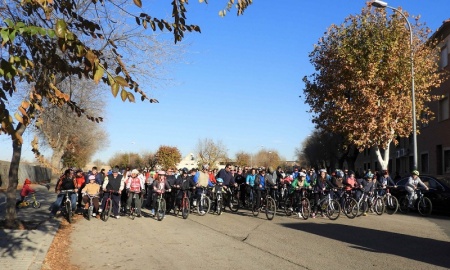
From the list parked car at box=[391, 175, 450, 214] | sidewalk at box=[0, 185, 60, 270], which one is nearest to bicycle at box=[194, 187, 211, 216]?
sidewalk at box=[0, 185, 60, 270]

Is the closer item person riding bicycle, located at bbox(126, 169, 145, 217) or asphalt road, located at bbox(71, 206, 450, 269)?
asphalt road, located at bbox(71, 206, 450, 269)

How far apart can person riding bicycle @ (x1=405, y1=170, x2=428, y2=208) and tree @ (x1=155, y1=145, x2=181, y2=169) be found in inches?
2388

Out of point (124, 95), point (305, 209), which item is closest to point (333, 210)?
point (305, 209)

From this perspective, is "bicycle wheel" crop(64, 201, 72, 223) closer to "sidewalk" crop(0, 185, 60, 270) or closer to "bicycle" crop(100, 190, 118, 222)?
"bicycle" crop(100, 190, 118, 222)

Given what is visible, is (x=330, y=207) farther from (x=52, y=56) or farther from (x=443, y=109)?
(x=443, y=109)

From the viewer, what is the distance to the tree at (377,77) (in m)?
24.5

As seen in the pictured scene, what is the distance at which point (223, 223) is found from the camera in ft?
51.2

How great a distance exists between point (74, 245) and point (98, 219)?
5661mm

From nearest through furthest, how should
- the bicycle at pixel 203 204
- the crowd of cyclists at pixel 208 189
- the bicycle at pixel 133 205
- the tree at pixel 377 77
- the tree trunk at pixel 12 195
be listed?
the tree trunk at pixel 12 195 → the crowd of cyclists at pixel 208 189 → the bicycle at pixel 133 205 → the bicycle at pixel 203 204 → the tree at pixel 377 77

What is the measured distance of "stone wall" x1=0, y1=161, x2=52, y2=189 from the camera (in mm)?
42925

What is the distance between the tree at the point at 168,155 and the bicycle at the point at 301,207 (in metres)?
60.0

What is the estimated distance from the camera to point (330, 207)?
1634cm

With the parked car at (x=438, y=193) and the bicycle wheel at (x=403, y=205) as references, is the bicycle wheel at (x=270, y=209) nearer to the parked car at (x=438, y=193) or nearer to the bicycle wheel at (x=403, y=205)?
the bicycle wheel at (x=403, y=205)

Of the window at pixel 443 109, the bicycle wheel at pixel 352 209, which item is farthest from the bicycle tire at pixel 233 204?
the window at pixel 443 109
